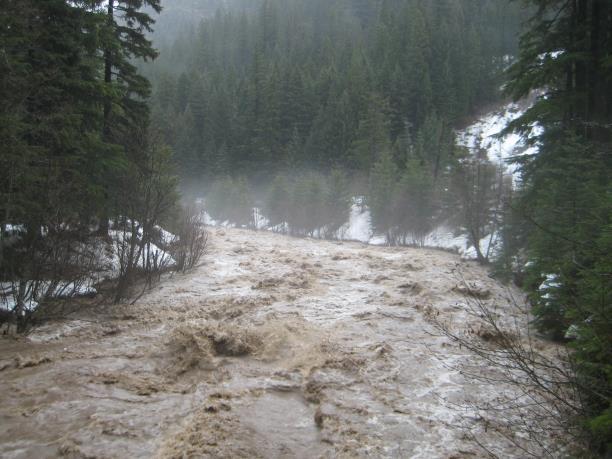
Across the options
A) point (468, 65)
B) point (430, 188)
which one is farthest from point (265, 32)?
point (430, 188)

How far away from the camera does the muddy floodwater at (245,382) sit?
19.0 feet

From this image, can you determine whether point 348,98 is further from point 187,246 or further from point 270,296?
point 270,296

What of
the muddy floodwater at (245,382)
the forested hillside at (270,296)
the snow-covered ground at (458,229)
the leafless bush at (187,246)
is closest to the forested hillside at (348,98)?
the snow-covered ground at (458,229)

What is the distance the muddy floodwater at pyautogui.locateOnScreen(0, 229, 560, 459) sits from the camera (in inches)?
228

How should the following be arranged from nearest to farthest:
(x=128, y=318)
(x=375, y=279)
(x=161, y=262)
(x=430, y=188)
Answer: (x=128, y=318) < (x=161, y=262) < (x=375, y=279) < (x=430, y=188)

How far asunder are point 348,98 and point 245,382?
50.5 m

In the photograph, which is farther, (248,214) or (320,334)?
(248,214)

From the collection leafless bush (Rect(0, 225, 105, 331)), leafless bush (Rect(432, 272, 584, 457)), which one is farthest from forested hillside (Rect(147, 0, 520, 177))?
leafless bush (Rect(432, 272, 584, 457))

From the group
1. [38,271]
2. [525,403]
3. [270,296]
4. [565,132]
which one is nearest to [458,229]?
[565,132]

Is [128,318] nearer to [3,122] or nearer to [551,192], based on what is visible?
[3,122]

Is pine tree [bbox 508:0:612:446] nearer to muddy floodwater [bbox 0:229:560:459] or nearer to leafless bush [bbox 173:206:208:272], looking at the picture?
muddy floodwater [bbox 0:229:560:459]

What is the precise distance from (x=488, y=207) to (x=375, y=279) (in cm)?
1242

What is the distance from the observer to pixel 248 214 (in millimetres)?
49844

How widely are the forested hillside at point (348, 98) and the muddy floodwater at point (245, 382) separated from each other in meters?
34.2
